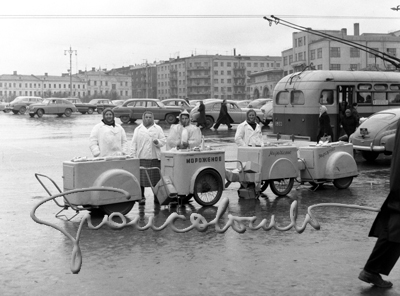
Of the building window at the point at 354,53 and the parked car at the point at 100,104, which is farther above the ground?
the building window at the point at 354,53

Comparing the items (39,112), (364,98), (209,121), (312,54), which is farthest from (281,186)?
(312,54)

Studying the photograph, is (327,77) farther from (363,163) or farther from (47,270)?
(47,270)

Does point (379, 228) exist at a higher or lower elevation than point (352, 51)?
lower

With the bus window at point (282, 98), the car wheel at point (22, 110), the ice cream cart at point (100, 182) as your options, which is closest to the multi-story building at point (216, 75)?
the car wheel at point (22, 110)

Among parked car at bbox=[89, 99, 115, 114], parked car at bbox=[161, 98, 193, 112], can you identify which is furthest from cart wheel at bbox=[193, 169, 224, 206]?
parked car at bbox=[89, 99, 115, 114]

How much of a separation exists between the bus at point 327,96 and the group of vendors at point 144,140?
43.0 feet

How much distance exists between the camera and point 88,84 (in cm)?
19788

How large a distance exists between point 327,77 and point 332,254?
18063 mm

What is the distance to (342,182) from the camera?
41.7 ft

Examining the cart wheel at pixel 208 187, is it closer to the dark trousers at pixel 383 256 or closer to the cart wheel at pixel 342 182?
the cart wheel at pixel 342 182

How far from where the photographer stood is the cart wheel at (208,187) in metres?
10.4

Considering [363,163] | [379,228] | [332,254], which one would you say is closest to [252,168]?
[332,254]

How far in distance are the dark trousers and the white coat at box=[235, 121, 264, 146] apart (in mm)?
6540

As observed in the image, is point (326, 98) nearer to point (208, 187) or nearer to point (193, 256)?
point (208, 187)
